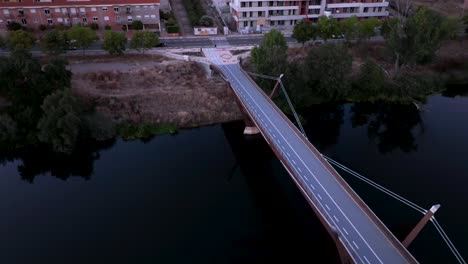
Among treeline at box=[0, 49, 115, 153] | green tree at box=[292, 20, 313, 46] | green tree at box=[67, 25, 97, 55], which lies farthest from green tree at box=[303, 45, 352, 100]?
green tree at box=[67, 25, 97, 55]

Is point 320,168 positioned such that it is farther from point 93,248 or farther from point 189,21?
point 189,21

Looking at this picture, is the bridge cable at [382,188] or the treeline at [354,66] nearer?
the bridge cable at [382,188]

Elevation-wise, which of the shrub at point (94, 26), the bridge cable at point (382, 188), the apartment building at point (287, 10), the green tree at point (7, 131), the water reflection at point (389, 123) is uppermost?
the apartment building at point (287, 10)

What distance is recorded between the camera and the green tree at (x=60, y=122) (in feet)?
130

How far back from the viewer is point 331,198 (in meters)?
27.7

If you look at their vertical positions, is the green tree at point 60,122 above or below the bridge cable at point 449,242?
above

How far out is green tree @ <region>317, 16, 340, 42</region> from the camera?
59750mm

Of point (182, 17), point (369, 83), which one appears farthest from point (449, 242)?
point (182, 17)

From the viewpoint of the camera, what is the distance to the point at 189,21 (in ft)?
239

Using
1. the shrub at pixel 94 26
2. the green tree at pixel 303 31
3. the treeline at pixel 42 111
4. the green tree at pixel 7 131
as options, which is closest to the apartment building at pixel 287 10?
the green tree at pixel 303 31

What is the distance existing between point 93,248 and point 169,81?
27.8 meters

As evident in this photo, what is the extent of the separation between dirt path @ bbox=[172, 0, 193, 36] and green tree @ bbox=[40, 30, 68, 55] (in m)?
21.4

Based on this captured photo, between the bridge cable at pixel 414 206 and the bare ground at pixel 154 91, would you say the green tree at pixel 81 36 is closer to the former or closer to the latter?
the bare ground at pixel 154 91

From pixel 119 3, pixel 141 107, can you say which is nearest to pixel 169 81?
pixel 141 107
